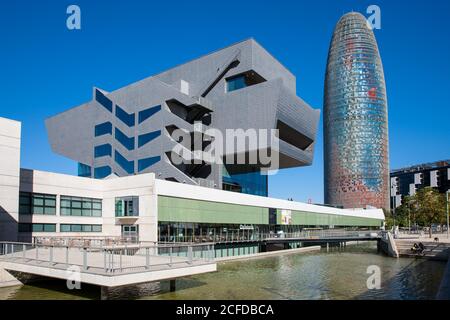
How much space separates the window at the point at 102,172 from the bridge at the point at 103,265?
1478 inches

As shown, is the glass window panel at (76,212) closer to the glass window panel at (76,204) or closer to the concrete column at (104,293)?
the glass window panel at (76,204)

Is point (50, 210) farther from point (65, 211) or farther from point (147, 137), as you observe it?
point (147, 137)

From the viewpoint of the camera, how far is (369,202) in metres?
170

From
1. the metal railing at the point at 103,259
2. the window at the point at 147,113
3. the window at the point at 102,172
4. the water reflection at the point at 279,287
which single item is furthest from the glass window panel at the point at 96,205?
the window at the point at 102,172

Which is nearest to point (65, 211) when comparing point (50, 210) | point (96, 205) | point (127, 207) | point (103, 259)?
point (50, 210)

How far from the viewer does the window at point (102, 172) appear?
64.0 m

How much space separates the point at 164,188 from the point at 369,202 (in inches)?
5772

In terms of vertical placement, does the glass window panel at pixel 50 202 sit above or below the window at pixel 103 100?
below

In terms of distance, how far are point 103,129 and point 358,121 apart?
131712 mm

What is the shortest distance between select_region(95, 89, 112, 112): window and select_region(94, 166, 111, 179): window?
9344mm

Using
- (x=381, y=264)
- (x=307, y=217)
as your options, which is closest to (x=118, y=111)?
(x=307, y=217)

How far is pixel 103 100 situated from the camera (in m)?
66.5

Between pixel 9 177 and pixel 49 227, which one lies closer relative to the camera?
pixel 9 177
